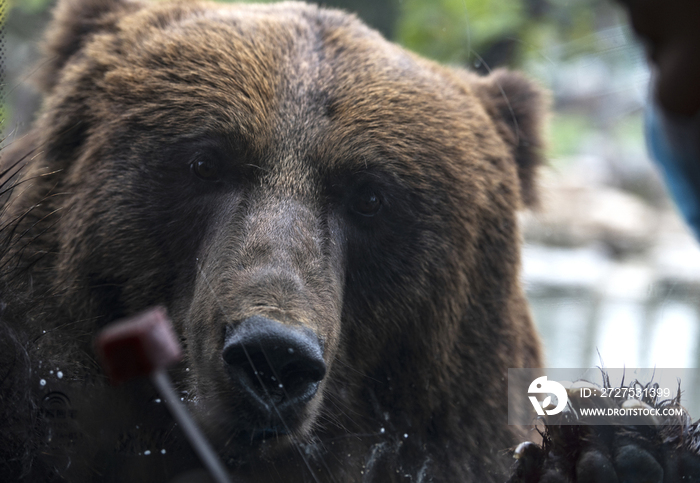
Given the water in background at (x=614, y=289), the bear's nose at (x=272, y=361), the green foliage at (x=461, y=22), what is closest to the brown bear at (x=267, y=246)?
the bear's nose at (x=272, y=361)

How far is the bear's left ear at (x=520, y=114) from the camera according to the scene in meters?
2.66

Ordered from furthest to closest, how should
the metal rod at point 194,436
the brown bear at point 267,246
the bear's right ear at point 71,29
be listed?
the bear's right ear at point 71,29
the brown bear at point 267,246
the metal rod at point 194,436

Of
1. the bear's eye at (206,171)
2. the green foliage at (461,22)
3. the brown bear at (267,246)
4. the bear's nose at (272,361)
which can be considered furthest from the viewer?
the green foliage at (461,22)

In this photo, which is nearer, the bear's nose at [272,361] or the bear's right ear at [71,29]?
the bear's nose at [272,361]

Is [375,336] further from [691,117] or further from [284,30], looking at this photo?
[691,117]

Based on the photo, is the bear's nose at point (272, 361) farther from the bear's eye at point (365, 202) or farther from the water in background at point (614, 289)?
the water in background at point (614, 289)

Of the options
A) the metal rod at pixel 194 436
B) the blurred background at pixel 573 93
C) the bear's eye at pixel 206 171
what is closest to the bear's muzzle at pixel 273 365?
the metal rod at pixel 194 436

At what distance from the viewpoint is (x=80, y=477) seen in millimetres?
1703

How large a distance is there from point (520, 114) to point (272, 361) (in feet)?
5.46

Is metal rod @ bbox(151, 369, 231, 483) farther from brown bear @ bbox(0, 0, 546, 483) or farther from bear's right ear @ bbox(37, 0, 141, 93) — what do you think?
bear's right ear @ bbox(37, 0, 141, 93)

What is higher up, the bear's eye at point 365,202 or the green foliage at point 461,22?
the green foliage at point 461,22

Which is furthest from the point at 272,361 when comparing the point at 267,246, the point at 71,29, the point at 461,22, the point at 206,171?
the point at 71,29

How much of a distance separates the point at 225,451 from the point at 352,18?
1.61 metres

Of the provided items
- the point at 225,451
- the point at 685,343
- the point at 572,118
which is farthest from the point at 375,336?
the point at 572,118
